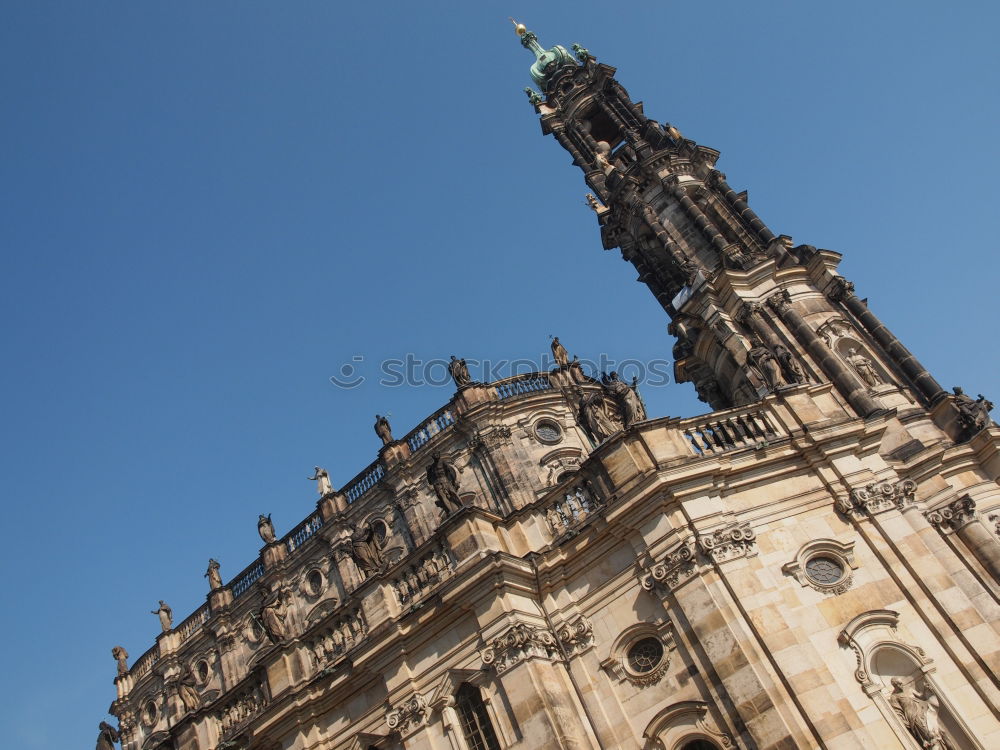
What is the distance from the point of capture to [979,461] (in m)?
21.4

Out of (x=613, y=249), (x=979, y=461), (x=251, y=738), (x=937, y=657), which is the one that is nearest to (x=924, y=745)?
(x=937, y=657)

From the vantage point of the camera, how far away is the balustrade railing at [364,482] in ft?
113

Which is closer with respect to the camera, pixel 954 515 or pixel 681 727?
pixel 681 727

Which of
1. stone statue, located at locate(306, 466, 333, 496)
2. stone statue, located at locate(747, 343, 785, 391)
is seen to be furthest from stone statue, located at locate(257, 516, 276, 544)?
stone statue, located at locate(747, 343, 785, 391)

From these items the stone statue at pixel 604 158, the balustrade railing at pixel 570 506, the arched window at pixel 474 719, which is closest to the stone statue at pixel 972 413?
the balustrade railing at pixel 570 506

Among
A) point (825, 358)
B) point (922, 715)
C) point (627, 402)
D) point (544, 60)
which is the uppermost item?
point (544, 60)

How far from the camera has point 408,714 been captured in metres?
18.6

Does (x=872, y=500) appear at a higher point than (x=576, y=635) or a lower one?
lower

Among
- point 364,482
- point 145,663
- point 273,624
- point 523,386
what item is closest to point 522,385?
point 523,386

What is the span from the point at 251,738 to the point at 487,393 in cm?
1529

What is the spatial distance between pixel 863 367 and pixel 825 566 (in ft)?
29.9

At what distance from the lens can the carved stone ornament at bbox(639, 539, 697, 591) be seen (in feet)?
55.2

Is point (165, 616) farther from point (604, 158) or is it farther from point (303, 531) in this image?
point (604, 158)

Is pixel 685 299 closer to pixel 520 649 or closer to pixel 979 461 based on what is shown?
pixel 979 461
